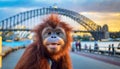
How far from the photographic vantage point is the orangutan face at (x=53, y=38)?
0.93 meters

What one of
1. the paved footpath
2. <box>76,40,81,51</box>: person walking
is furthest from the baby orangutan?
<box>76,40,81,51</box>: person walking

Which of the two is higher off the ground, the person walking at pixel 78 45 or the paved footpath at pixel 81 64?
the person walking at pixel 78 45

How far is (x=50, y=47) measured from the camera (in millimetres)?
932

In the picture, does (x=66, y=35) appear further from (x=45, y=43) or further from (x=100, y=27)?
(x=100, y=27)

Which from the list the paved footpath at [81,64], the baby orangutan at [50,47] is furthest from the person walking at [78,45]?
the baby orangutan at [50,47]

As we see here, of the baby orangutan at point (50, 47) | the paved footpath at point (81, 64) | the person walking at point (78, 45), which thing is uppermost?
the baby orangutan at point (50, 47)

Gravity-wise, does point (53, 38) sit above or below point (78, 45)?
above

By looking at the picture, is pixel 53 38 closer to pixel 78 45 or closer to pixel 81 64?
pixel 81 64

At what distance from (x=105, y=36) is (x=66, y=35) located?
3.21 m

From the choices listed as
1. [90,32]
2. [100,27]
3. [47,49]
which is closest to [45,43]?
[47,49]

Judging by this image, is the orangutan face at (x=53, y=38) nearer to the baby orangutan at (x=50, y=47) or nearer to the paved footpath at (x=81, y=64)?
the baby orangutan at (x=50, y=47)

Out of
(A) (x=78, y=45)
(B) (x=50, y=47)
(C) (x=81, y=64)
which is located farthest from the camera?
(A) (x=78, y=45)

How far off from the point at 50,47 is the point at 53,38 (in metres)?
0.03

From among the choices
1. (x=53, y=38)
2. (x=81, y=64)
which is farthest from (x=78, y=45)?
(x=53, y=38)
